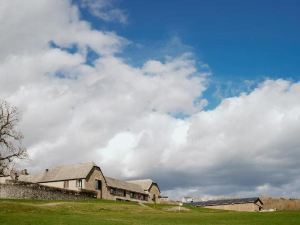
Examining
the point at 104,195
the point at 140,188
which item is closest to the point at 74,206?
the point at 104,195

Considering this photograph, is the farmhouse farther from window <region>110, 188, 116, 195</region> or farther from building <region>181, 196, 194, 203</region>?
building <region>181, 196, 194, 203</region>

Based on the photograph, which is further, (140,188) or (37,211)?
(140,188)

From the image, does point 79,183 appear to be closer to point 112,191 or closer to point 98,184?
point 98,184

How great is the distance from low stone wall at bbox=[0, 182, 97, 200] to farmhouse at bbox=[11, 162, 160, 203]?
1246cm

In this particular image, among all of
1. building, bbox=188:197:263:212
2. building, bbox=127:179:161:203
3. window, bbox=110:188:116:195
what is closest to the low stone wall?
window, bbox=110:188:116:195

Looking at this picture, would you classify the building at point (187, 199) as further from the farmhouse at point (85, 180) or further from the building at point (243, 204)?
the farmhouse at point (85, 180)

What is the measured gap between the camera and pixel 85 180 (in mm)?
101250

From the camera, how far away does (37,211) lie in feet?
164

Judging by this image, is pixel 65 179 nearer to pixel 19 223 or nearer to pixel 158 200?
pixel 158 200

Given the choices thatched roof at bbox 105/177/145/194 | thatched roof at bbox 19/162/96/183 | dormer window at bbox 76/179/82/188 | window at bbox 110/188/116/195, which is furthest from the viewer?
thatched roof at bbox 105/177/145/194

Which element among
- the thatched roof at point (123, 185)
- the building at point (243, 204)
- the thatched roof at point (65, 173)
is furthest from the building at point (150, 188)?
the thatched roof at point (65, 173)

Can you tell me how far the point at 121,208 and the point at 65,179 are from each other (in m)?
40.0

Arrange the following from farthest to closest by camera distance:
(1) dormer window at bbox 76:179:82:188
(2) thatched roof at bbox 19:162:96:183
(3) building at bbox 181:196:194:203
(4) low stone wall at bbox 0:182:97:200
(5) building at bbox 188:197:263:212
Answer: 1. (3) building at bbox 181:196:194:203
2. (5) building at bbox 188:197:263:212
3. (2) thatched roof at bbox 19:162:96:183
4. (1) dormer window at bbox 76:179:82:188
5. (4) low stone wall at bbox 0:182:97:200

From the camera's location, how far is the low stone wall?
73750mm
